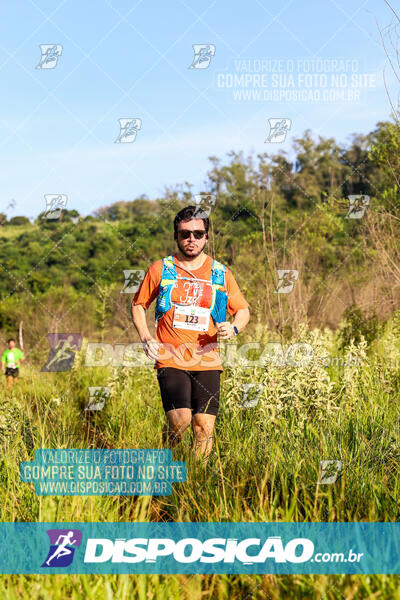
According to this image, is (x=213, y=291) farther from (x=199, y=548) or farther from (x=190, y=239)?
(x=199, y=548)

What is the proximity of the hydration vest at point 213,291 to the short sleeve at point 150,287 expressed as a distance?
0.05 meters

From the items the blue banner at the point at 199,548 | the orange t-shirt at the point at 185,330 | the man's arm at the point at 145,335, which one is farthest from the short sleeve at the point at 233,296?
the blue banner at the point at 199,548

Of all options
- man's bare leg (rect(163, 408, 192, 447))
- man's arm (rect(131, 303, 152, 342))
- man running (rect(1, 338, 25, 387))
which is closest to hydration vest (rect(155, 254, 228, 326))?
man's arm (rect(131, 303, 152, 342))

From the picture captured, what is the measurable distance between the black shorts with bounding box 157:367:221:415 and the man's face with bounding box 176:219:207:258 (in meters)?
0.90

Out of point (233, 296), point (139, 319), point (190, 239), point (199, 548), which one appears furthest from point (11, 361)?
point (199, 548)

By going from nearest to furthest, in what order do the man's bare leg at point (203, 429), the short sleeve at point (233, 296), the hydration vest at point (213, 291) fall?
the man's bare leg at point (203, 429) → the hydration vest at point (213, 291) → the short sleeve at point (233, 296)

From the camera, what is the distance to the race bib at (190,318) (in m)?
4.09

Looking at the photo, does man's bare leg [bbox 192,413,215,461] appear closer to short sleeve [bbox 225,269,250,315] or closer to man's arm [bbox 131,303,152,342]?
man's arm [bbox 131,303,152,342]

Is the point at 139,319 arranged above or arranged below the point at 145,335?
above

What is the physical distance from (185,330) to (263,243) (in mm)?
3717

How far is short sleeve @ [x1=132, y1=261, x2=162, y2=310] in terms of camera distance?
417 centimetres

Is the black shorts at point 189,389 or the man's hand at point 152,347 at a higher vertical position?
the man's hand at point 152,347

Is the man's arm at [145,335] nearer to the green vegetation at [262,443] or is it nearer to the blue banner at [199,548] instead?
the green vegetation at [262,443]

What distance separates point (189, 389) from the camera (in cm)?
409
